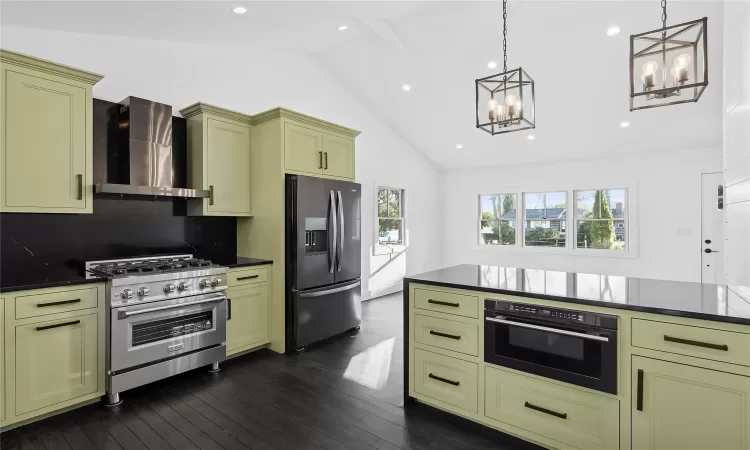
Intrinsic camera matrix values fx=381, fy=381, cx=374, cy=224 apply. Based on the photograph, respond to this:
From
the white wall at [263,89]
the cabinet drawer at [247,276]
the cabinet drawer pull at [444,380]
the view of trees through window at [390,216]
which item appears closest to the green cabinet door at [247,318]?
the cabinet drawer at [247,276]

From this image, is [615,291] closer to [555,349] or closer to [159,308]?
[555,349]

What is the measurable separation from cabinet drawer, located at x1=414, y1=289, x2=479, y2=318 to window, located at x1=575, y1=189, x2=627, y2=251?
216 inches

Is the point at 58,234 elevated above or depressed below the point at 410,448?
above

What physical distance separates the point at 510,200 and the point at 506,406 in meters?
6.02

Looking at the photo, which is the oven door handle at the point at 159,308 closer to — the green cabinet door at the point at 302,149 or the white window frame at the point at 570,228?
the green cabinet door at the point at 302,149

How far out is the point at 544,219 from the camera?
23.8 ft

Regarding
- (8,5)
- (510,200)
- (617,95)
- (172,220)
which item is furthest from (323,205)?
(510,200)

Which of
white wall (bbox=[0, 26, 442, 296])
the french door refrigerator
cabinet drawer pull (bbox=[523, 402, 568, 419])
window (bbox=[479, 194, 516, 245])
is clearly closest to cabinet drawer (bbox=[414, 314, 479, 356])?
cabinet drawer pull (bbox=[523, 402, 568, 419])

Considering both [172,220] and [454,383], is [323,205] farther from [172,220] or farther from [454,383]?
[454,383]

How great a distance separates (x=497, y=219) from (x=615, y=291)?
5896 millimetres

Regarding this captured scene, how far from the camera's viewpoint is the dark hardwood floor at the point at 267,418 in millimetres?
2217

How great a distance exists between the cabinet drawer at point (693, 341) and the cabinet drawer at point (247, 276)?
3.02 meters

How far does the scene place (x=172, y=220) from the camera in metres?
3.69

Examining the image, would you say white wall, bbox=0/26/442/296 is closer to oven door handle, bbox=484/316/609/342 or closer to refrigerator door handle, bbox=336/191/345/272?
refrigerator door handle, bbox=336/191/345/272
